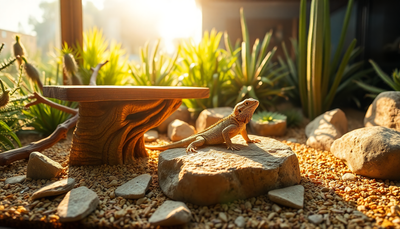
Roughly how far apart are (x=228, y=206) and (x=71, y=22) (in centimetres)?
401

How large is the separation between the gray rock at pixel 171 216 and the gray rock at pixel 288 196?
0.65m

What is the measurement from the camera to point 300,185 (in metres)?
2.15

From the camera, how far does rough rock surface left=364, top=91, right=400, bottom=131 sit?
3201 millimetres

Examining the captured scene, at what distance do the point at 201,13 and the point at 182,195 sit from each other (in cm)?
545

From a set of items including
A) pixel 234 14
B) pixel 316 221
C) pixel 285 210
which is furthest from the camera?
pixel 234 14

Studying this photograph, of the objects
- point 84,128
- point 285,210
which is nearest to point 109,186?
point 84,128

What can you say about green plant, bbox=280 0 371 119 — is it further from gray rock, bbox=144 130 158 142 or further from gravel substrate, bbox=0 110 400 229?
gray rock, bbox=144 130 158 142

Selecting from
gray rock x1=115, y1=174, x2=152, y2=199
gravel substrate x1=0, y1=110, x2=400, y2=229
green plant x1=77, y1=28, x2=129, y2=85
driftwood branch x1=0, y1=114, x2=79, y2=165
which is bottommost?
gravel substrate x1=0, y1=110, x2=400, y2=229

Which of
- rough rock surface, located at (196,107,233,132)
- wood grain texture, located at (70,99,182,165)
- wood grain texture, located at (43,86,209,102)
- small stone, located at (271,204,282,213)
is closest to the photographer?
small stone, located at (271,204,282,213)

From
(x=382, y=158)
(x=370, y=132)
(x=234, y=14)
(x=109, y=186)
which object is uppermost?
(x=234, y=14)

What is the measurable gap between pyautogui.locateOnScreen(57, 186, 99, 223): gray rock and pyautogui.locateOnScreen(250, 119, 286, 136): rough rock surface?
109 inches

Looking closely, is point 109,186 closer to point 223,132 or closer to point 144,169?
point 144,169

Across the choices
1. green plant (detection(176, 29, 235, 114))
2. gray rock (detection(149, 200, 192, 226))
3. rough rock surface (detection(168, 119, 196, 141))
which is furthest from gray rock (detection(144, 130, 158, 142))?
gray rock (detection(149, 200, 192, 226))

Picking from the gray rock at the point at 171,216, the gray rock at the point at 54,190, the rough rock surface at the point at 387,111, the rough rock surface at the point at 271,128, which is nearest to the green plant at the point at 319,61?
the rough rock surface at the point at 271,128
